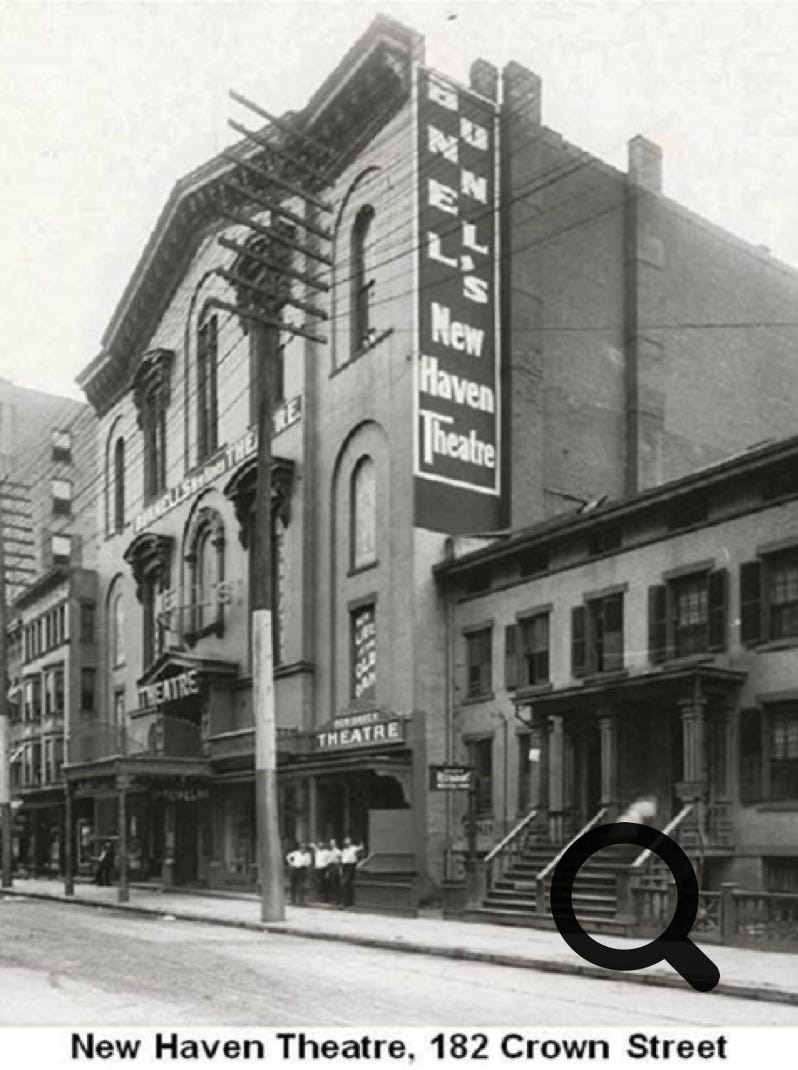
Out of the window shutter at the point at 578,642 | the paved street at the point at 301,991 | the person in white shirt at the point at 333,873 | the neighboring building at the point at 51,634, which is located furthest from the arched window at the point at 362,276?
the neighboring building at the point at 51,634

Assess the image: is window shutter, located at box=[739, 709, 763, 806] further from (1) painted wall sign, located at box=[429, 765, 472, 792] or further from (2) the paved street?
(2) the paved street

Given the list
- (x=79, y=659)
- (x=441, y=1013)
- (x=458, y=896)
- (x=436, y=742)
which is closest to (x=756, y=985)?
(x=441, y=1013)

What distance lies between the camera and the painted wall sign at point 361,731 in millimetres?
31172

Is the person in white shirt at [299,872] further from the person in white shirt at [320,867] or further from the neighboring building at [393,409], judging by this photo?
the neighboring building at [393,409]

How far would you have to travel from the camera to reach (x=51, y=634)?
190 ft

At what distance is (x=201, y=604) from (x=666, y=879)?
71.1ft

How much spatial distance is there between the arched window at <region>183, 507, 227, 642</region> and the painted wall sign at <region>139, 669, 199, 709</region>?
5.06 feet

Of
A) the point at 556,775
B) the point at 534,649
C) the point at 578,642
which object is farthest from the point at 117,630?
the point at 578,642

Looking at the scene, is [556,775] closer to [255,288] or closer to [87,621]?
[255,288]

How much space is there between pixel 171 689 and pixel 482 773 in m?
14.4

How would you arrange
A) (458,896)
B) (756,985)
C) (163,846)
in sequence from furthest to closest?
1. (163,846)
2. (458,896)
3. (756,985)

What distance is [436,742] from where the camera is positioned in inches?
1259

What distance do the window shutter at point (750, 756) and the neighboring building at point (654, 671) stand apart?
25 millimetres
